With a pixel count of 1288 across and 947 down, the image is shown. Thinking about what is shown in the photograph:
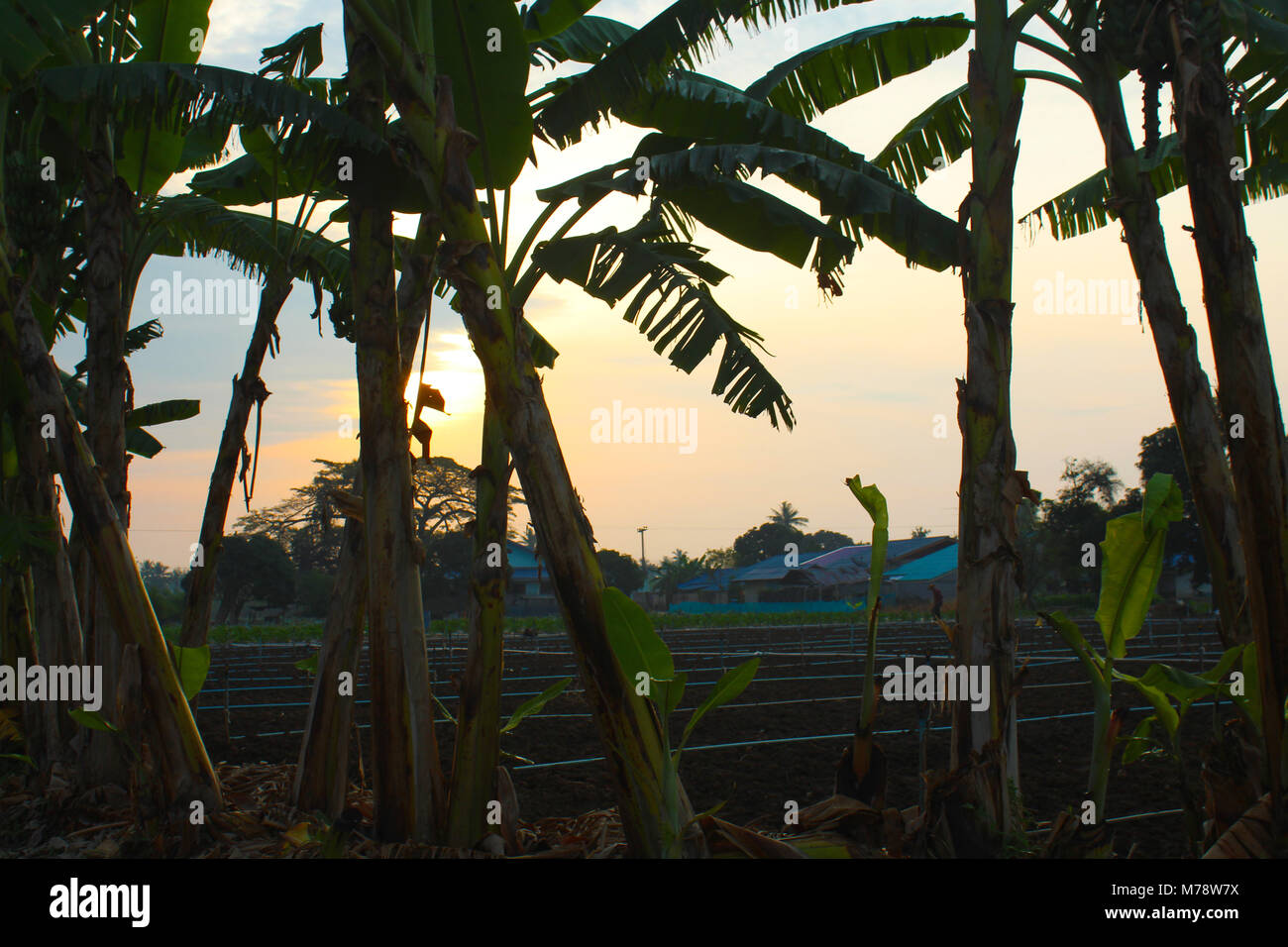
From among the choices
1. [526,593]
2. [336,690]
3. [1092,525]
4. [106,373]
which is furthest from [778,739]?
[526,593]

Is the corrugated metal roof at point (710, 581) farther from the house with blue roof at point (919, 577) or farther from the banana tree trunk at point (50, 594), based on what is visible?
the banana tree trunk at point (50, 594)

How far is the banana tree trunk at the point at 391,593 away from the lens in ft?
10.9

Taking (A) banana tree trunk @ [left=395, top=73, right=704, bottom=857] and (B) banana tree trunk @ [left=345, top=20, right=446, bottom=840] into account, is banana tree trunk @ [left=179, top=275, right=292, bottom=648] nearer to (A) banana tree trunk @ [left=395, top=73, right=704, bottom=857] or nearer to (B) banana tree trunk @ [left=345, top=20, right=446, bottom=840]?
(B) banana tree trunk @ [left=345, top=20, right=446, bottom=840]

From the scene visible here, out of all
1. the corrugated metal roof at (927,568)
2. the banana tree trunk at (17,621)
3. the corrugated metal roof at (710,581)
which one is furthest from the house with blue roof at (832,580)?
the banana tree trunk at (17,621)

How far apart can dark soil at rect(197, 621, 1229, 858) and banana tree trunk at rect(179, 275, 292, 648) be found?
1579mm

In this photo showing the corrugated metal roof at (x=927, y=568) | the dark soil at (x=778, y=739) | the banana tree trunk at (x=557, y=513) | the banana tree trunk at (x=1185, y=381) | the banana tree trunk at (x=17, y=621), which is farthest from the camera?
the corrugated metal roof at (x=927, y=568)

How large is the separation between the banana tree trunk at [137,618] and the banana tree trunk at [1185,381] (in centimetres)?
401

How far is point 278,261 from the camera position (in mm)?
4965

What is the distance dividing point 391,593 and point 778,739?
5.86m

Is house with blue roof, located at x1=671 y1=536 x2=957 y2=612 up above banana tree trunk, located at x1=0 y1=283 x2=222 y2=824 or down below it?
below

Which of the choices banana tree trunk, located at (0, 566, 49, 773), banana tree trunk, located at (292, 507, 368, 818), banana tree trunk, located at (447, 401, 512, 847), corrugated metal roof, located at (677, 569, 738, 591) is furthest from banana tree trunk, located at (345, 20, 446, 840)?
corrugated metal roof, located at (677, 569, 738, 591)

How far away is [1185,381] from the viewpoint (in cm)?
330

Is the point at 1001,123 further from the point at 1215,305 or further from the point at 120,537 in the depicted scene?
the point at 120,537

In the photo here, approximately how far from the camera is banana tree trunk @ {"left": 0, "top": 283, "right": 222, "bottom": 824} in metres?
3.59
